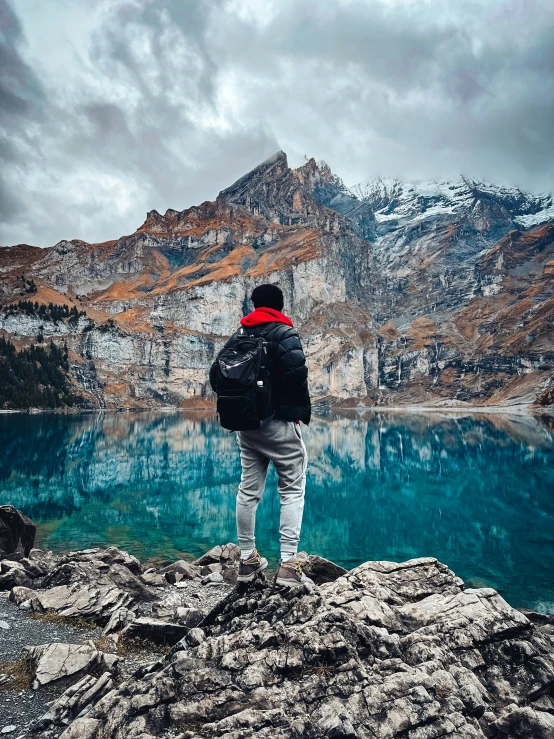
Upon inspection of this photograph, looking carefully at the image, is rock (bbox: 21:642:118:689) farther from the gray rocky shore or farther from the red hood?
the red hood

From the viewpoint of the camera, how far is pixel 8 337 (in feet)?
548

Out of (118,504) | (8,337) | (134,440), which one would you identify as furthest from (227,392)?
(8,337)

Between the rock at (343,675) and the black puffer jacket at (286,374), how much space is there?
6.68ft

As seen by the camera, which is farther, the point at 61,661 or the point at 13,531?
the point at 13,531

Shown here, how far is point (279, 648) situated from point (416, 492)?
1336 inches

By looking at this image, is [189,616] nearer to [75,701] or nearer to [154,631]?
[154,631]

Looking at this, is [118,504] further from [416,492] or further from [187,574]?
[416,492]

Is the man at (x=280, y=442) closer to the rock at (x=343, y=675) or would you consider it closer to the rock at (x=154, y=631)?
the rock at (x=343, y=675)

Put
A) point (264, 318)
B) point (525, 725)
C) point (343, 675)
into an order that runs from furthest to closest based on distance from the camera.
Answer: point (264, 318)
point (343, 675)
point (525, 725)

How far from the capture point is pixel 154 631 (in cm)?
660

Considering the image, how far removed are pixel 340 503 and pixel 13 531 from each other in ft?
71.0

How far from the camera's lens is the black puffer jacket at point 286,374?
17.4 feet

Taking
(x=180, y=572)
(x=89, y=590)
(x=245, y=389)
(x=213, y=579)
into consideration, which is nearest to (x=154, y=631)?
(x=89, y=590)

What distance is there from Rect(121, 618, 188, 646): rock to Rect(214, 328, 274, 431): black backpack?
137 inches
